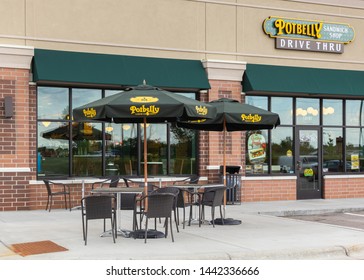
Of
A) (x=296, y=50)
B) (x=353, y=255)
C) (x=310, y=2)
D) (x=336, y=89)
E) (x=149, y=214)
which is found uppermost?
(x=310, y=2)

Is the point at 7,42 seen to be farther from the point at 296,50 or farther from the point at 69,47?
the point at 296,50

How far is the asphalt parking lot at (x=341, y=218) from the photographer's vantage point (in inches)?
567

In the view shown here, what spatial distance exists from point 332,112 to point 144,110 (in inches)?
442

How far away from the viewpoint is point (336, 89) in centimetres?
1959

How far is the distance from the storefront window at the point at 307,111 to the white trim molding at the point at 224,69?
102 inches

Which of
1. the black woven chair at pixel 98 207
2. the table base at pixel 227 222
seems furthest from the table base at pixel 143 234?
the table base at pixel 227 222

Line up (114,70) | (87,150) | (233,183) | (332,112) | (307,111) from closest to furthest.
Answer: (114,70)
(87,150)
(233,183)
(307,111)
(332,112)

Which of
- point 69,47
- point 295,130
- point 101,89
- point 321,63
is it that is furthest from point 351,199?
point 69,47

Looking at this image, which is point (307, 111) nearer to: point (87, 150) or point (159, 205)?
point (87, 150)

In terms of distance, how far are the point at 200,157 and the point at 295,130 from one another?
362cm

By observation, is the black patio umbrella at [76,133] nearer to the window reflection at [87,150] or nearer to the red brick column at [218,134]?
the window reflection at [87,150]

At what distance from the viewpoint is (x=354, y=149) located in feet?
68.1

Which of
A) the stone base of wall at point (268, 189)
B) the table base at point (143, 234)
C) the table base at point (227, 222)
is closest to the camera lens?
the table base at point (143, 234)

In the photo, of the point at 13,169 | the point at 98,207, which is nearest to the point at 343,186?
the point at 13,169
